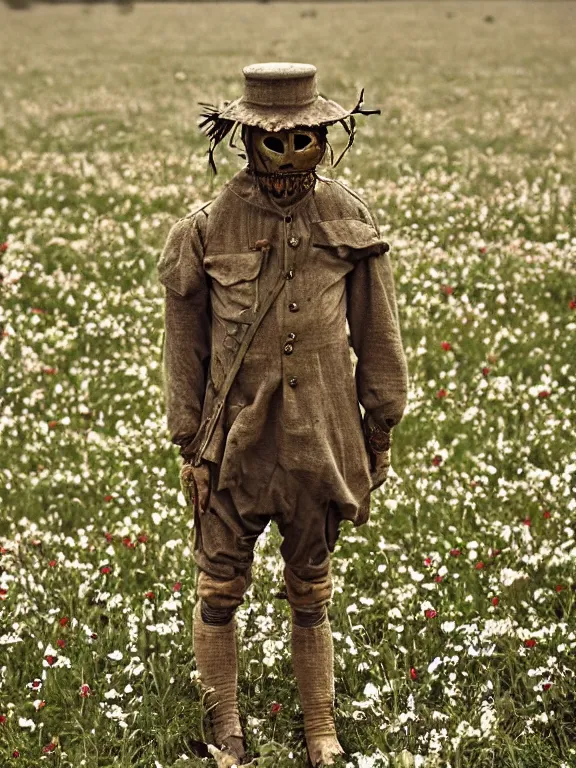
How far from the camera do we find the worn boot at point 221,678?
5.59 metres

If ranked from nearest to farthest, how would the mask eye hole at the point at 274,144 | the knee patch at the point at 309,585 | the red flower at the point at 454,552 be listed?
1. the mask eye hole at the point at 274,144
2. the knee patch at the point at 309,585
3. the red flower at the point at 454,552

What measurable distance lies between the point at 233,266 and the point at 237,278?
0.22 feet

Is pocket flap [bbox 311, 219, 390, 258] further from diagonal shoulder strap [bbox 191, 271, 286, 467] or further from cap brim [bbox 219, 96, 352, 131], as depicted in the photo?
cap brim [bbox 219, 96, 352, 131]

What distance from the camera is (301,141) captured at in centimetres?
466

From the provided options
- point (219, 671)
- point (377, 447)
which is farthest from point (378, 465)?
point (219, 671)

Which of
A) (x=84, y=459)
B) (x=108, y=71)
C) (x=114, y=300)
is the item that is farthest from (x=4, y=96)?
(x=84, y=459)

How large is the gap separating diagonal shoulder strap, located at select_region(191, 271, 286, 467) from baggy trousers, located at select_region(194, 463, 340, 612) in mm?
138

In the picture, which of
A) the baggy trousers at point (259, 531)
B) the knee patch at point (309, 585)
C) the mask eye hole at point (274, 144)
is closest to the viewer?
the mask eye hole at point (274, 144)

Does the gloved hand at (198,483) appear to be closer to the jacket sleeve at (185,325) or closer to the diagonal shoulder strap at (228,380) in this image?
the diagonal shoulder strap at (228,380)

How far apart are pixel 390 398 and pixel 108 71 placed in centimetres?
2598

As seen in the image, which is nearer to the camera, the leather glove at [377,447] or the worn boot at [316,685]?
the leather glove at [377,447]

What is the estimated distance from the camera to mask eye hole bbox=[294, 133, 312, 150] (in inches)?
183

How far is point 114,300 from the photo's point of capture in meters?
10.8

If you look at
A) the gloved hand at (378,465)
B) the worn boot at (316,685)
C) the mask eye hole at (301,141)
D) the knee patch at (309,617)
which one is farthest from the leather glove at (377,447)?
the mask eye hole at (301,141)
